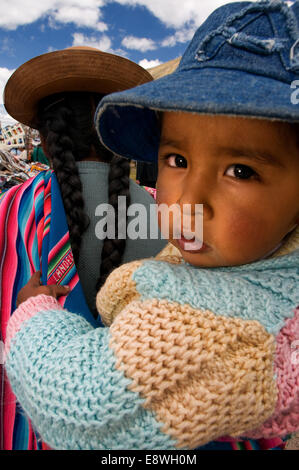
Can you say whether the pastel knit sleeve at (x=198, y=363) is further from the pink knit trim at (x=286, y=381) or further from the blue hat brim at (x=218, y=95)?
the blue hat brim at (x=218, y=95)

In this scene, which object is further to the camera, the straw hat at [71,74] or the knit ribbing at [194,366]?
the straw hat at [71,74]

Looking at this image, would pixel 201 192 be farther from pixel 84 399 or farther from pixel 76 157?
pixel 76 157

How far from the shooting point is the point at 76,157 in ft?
4.39

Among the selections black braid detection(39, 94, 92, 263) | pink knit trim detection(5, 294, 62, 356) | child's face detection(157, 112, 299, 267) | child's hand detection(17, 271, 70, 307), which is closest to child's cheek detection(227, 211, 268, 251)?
child's face detection(157, 112, 299, 267)

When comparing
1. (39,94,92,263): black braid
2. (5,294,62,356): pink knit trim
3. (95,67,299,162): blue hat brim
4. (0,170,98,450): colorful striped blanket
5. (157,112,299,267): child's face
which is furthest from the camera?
(39,94,92,263): black braid

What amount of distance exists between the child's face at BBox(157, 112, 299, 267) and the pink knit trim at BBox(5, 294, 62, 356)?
409mm

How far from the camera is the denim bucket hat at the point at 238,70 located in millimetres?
536

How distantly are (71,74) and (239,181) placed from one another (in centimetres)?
97

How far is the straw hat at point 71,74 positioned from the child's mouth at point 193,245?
35.8 inches

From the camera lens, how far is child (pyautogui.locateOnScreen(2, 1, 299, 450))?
0.58m

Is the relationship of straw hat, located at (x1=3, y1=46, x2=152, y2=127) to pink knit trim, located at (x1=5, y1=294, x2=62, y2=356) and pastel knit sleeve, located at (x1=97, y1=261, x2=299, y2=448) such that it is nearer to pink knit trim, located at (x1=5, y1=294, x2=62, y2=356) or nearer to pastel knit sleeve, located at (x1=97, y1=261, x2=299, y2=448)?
pink knit trim, located at (x1=5, y1=294, x2=62, y2=356)

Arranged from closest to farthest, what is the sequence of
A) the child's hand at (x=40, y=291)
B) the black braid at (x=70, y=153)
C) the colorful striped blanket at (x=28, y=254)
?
the child's hand at (x=40, y=291)
the colorful striped blanket at (x=28, y=254)
the black braid at (x=70, y=153)

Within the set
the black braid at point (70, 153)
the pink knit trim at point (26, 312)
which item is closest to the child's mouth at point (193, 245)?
the pink knit trim at point (26, 312)
